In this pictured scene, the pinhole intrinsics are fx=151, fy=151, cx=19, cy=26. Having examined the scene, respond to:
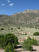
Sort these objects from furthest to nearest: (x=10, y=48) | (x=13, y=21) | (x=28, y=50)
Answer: (x=13, y=21), (x=28, y=50), (x=10, y=48)

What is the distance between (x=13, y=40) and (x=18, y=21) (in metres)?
122

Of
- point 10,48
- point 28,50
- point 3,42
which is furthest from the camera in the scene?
point 3,42

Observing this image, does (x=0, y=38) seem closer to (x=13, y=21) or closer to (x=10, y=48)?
(x=10, y=48)

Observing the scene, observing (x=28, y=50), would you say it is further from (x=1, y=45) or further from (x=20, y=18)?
(x=20, y=18)

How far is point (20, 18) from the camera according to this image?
14725 cm

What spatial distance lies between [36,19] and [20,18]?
15625 mm

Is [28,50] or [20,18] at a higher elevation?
[20,18]

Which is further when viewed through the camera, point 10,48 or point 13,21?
point 13,21

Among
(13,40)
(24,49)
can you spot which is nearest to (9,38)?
(13,40)

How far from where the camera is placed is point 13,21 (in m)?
140

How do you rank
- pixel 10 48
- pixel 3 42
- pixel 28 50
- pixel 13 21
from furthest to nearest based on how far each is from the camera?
1. pixel 13 21
2. pixel 3 42
3. pixel 28 50
4. pixel 10 48

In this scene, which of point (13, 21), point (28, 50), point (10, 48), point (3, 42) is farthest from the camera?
point (13, 21)

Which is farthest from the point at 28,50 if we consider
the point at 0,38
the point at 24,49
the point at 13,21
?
the point at 13,21

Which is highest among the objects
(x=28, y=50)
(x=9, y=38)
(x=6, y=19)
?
(x=6, y=19)
